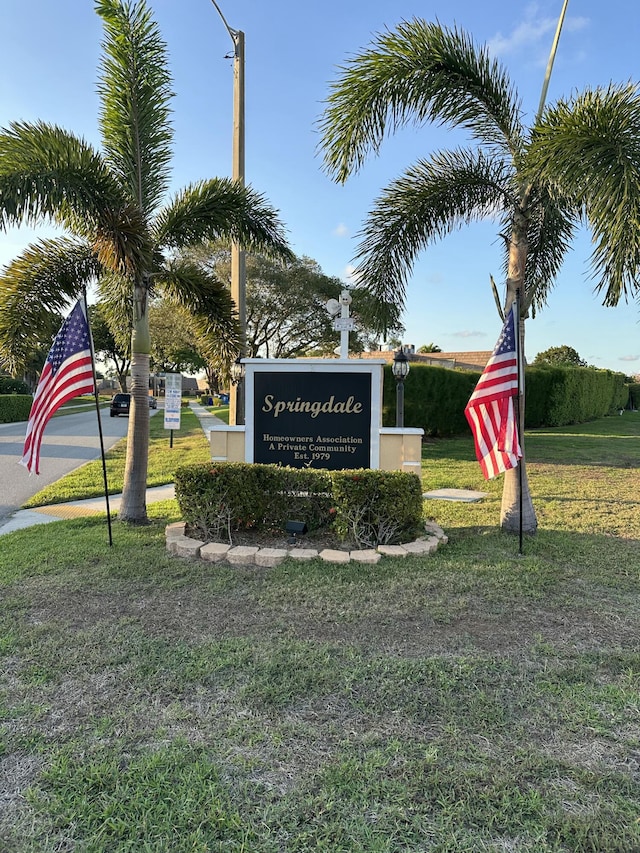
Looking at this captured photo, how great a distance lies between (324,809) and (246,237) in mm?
6123

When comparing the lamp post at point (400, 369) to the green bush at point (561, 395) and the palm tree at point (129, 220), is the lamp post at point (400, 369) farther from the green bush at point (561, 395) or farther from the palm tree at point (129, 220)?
the green bush at point (561, 395)

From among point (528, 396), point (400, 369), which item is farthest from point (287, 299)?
point (400, 369)

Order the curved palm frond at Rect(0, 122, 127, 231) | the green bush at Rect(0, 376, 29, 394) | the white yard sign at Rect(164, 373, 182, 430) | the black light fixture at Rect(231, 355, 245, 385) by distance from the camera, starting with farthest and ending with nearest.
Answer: the green bush at Rect(0, 376, 29, 394) → the white yard sign at Rect(164, 373, 182, 430) → the black light fixture at Rect(231, 355, 245, 385) → the curved palm frond at Rect(0, 122, 127, 231)

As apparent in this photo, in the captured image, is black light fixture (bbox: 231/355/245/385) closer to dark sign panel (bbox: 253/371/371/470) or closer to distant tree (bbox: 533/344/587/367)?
dark sign panel (bbox: 253/371/371/470)

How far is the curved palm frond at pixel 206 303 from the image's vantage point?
6191 millimetres

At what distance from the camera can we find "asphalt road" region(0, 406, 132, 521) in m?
8.41

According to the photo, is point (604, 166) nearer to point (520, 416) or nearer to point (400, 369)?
point (520, 416)

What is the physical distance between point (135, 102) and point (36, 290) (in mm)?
2354

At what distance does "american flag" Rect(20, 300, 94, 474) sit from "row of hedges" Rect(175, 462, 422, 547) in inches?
49.6

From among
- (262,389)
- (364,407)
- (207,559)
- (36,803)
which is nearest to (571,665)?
(36,803)

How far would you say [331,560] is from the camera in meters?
4.53

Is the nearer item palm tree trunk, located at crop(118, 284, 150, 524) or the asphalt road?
palm tree trunk, located at crop(118, 284, 150, 524)

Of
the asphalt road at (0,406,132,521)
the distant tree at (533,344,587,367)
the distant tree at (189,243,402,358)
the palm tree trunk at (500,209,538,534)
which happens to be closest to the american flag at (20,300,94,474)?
the asphalt road at (0,406,132,521)

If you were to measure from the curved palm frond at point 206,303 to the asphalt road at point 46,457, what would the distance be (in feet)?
11.7
